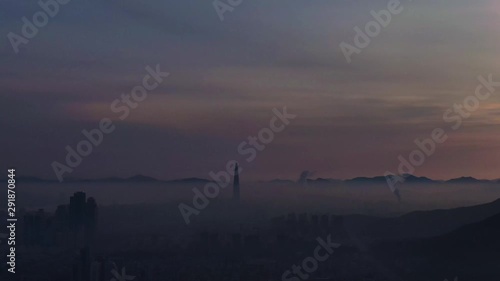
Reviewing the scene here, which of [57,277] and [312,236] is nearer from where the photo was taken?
[57,277]

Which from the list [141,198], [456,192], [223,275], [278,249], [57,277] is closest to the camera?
[57,277]

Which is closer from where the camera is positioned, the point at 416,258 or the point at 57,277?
the point at 57,277

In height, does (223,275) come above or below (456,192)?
below

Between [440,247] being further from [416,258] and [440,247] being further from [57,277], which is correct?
[57,277]

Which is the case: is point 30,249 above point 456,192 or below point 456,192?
below

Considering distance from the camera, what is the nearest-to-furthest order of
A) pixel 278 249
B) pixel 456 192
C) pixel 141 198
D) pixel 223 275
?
pixel 223 275, pixel 278 249, pixel 141 198, pixel 456 192

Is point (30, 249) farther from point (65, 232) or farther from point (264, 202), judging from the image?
point (264, 202)

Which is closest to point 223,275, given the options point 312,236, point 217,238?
point 217,238

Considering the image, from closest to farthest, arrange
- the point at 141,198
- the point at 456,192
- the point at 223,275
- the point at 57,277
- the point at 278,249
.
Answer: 1. the point at 57,277
2. the point at 223,275
3. the point at 278,249
4. the point at 141,198
5. the point at 456,192

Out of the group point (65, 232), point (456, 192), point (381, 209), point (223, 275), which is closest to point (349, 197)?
point (381, 209)
